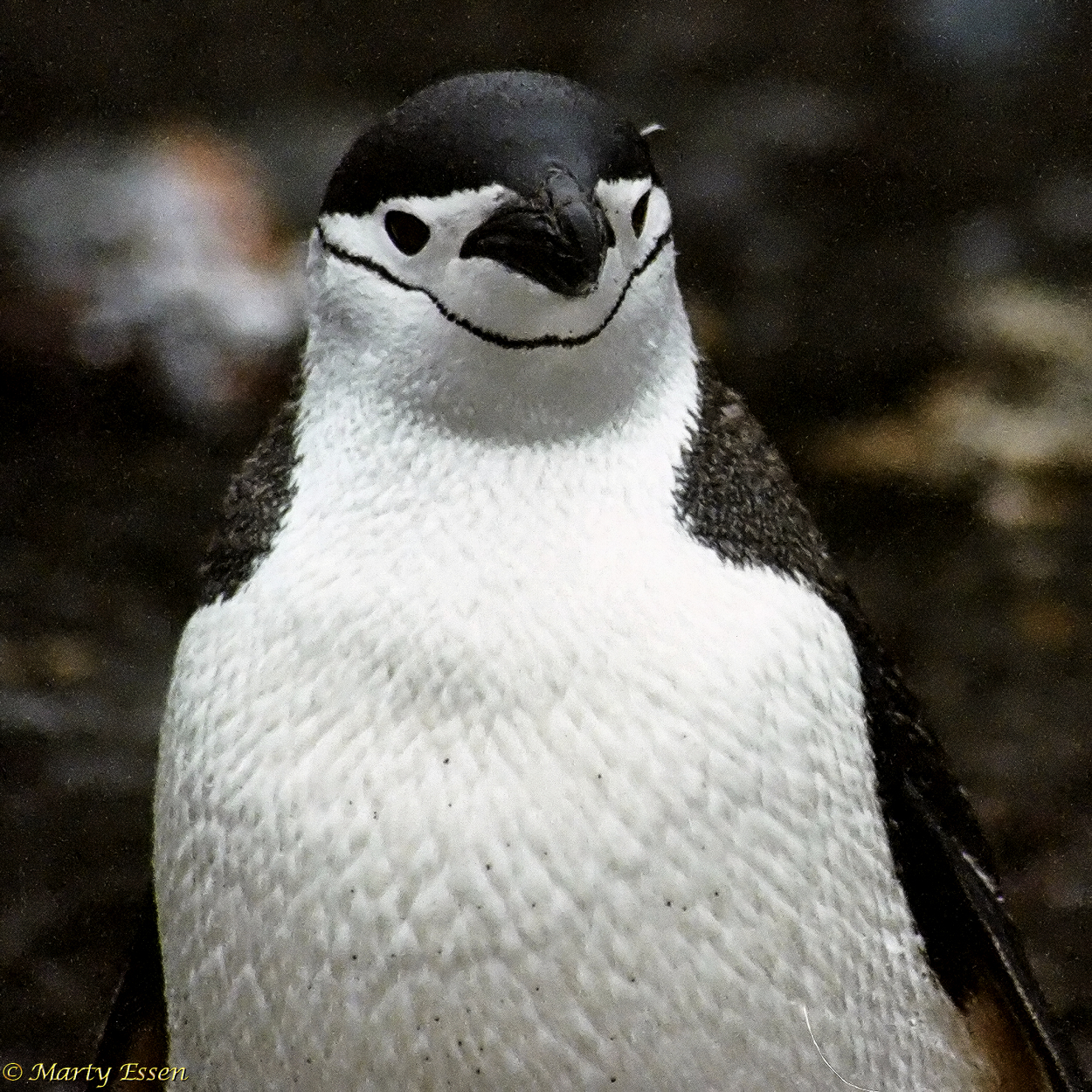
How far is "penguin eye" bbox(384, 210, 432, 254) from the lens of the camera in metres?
0.69

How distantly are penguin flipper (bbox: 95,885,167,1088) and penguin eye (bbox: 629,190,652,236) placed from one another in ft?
1.75

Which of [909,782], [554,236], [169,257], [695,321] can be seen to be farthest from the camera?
[695,321]

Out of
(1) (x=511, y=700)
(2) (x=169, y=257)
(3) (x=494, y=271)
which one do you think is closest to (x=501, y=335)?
(3) (x=494, y=271)

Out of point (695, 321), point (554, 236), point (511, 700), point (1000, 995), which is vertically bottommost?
point (1000, 995)

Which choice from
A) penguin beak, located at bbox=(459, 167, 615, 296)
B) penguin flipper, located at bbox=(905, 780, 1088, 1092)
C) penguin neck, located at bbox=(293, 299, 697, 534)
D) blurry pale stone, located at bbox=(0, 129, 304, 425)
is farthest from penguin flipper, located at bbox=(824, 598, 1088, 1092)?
blurry pale stone, located at bbox=(0, 129, 304, 425)

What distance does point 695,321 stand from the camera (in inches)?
64.4

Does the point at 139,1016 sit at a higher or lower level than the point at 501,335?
lower

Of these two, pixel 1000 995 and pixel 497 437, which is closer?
pixel 497 437

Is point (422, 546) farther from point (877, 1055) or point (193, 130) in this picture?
point (193, 130)

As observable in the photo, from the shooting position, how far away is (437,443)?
2.42 feet

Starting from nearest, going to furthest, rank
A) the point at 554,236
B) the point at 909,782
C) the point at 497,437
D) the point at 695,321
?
the point at 554,236 → the point at 497,437 → the point at 909,782 → the point at 695,321

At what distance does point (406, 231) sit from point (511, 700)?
22cm

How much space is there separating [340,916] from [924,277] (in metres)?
1.10

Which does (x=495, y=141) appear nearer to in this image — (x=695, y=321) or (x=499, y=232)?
(x=499, y=232)
